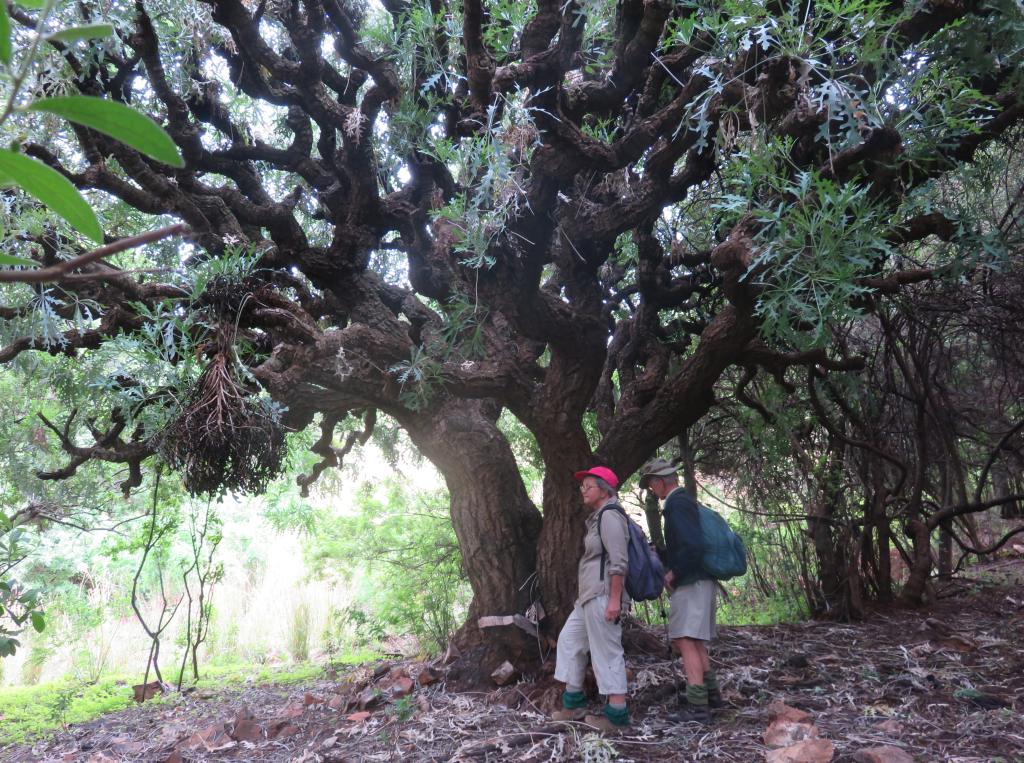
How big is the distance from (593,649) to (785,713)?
39.2 inches

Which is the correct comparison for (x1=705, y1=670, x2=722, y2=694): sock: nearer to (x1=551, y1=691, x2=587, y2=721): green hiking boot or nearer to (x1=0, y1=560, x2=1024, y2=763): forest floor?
(x1=0, y1=560, x2=1024, y2=763): forest floor

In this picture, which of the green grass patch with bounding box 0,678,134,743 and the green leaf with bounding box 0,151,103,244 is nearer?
the green leaf with bounding box 0,151,103,244

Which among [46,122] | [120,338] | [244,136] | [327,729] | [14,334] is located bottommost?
[327,729]

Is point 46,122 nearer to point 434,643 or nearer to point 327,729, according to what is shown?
point 327,729

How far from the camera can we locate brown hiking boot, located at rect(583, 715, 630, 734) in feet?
11.8

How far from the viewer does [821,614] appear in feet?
19.8

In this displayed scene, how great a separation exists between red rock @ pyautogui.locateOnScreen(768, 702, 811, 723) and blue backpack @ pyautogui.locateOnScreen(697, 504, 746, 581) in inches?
27.1

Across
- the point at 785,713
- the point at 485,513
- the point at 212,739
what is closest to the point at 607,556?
the point at 785,713

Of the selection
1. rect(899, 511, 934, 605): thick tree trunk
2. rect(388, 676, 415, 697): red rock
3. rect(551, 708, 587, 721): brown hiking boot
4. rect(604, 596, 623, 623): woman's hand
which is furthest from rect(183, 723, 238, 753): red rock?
rect(899, 511, 934, 605): thick tree trunk

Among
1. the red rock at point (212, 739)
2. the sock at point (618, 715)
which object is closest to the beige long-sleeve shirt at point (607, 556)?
the sock at point (618, 715)

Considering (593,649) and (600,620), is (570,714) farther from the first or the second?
(600,620)

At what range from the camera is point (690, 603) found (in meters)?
3.98

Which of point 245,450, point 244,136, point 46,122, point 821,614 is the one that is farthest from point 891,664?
point 46,122

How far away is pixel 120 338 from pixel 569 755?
9.93ft
